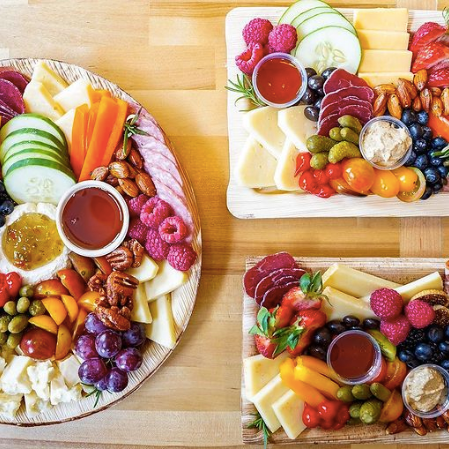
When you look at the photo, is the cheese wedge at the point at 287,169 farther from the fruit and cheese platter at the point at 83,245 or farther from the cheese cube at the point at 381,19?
the cheese cube at the point at 381,19

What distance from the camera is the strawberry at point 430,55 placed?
1.73 metres

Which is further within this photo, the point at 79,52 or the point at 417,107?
the point at 79,52

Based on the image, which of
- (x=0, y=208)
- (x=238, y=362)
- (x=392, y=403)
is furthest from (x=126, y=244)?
(x=392, y=403)

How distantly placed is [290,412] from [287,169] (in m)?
0.66

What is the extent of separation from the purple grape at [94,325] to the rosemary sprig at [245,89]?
72cm

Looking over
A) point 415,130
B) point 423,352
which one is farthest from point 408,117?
point 423,352

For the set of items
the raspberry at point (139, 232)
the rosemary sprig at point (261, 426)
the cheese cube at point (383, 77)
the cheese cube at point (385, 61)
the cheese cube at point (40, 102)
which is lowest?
the rosemary sprig at point (261, 426)

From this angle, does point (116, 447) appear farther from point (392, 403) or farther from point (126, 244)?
point (392, 403)

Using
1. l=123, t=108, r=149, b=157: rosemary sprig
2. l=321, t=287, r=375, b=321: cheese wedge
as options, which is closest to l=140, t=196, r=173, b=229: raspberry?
l=123, t=108, r=149, b=157: rosemary sprig

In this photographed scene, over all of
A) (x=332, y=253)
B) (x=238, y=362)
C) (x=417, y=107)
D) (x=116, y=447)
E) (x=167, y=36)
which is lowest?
(x=116, y=447)

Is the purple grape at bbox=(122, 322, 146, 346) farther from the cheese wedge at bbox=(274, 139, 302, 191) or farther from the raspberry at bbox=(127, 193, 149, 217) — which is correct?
the cheese wedge at bbox=(274, 139, 302, 191)

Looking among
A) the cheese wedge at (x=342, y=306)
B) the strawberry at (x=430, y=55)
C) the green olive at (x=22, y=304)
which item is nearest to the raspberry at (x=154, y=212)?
the green olive at (x=22, y=304)

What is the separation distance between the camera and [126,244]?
1.69 meters

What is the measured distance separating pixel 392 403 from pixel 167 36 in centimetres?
123
